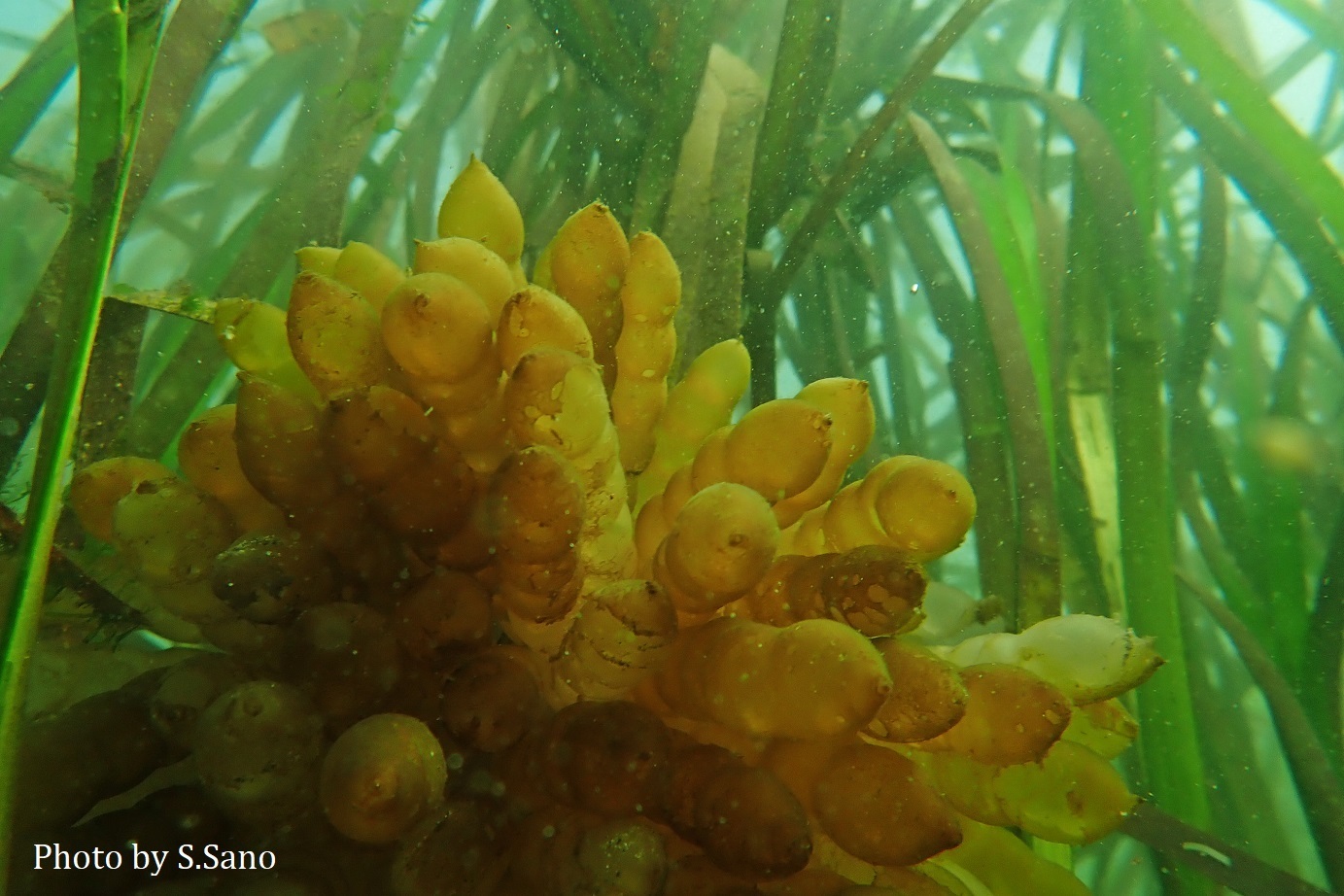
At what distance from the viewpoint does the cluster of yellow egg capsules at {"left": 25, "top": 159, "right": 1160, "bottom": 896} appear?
54 cm

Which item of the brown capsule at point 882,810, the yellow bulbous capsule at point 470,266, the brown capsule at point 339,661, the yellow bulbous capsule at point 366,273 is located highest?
the yellow bulbous capsule at point 366,273

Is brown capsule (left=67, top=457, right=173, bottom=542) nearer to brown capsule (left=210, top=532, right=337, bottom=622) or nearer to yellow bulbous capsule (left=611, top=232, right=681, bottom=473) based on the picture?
brown capsule (left=210, top=532, right=337, bottom=622)

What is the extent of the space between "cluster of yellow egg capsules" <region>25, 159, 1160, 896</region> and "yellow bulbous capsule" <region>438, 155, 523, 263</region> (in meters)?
0.08

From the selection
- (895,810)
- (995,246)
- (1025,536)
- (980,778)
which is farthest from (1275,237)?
(895,810)

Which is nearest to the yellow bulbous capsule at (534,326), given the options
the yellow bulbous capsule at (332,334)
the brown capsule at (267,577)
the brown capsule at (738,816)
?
the yellow bulbous capsule at (332,334)

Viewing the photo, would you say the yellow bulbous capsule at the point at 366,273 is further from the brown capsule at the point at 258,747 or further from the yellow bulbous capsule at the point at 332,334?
the brown capsule at the point at 258,747

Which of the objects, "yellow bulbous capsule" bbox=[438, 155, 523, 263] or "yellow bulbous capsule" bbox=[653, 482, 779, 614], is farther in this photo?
"yellow bulbous capsule" bbox=[438, 155, 523, 263]

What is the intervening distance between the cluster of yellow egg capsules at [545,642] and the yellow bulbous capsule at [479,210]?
0.08 m

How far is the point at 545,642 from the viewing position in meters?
0.69

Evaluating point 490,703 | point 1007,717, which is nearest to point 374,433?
point 490,703

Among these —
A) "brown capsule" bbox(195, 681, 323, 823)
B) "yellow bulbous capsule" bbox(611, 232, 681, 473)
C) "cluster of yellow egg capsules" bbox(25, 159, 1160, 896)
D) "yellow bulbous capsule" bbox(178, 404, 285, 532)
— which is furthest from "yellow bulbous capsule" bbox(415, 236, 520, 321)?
"brown capsule" bbox(195, 681, 323, 823)

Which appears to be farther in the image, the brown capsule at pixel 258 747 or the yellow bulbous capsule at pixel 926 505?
the yellow bulbous capsule at pixel 926 505

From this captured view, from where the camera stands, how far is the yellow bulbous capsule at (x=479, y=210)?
0.79 metres

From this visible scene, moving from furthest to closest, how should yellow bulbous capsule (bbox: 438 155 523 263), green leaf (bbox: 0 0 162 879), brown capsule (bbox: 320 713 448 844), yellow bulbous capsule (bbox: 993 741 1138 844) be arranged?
yellow bulbous capsule (bbox: 438 155 523 263), yellow bulbous capsule (bbox: 993 741 1138 844), green leaf (bbox: 0 0 162 879), brown capsule (bbox: 320 713 448 844)
